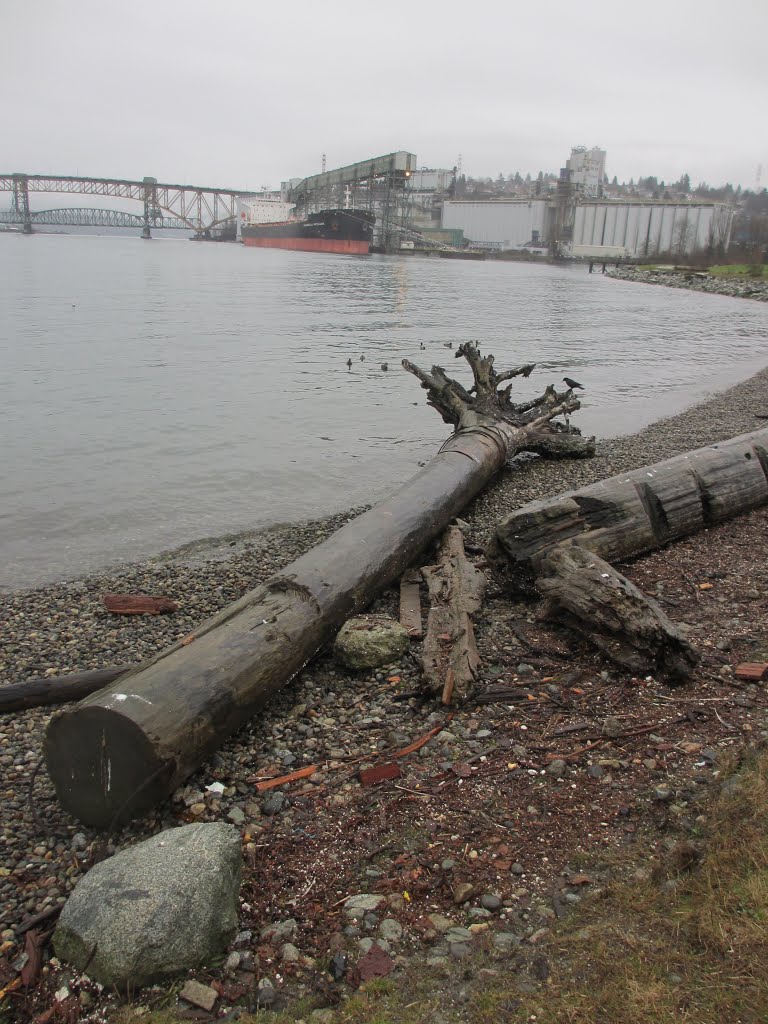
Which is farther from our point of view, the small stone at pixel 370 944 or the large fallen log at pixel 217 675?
the large fallen log at pixel 217 675

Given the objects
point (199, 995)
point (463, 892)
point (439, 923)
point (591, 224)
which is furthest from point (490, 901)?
point (591, 224)

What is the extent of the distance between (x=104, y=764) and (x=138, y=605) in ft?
10.6

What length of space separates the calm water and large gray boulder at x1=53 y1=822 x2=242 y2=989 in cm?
565

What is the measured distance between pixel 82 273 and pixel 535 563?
65.9 m

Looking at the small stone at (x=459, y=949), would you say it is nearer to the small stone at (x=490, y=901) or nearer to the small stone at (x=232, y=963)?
the small stone at (x=490, y=901)

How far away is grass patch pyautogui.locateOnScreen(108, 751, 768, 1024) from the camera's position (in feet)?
8.57

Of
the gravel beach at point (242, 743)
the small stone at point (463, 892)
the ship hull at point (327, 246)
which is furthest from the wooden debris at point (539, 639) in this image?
the ship hull at point (327, 246)

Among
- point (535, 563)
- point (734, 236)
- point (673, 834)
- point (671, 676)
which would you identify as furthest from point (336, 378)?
point (734, 236)

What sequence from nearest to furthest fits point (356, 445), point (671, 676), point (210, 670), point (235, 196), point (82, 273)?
point (210, 670) < point (671, 676) < point (356, 445) < point (82, 273) < point (235, 196)

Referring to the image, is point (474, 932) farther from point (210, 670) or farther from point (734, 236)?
point (734, 236)

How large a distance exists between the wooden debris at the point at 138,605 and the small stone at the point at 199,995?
166 inches

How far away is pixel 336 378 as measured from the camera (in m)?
21.8

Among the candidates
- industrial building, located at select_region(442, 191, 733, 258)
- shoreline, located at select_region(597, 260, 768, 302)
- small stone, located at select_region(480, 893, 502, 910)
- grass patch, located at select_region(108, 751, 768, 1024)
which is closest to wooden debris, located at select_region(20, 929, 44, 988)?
grass patch, located at select_region(108, 751, 768, 1024)

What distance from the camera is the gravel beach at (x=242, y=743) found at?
12.0 ft
